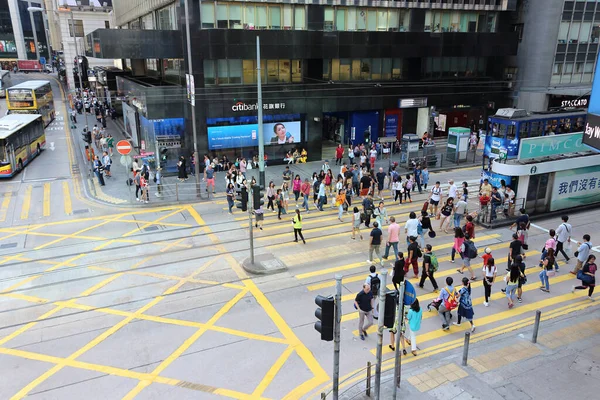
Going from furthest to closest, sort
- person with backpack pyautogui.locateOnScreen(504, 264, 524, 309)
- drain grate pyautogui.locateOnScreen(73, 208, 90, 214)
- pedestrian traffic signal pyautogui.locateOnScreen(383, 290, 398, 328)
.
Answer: drain grate pyautogui.locateOnScreen(73, 208, 90, 214) → person with backpack pyautogui.locateOnScreen(504, 264, 524, 309) → pedestrian traffic signal pyautogui.locateOnScreen(383, 290, 398, 328)

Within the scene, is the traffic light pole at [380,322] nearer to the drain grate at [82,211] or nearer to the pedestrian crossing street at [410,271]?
the pedestrian crossing street at [410,271]

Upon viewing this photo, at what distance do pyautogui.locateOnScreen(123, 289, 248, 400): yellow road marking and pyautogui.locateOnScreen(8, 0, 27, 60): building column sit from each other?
120783 millimetres

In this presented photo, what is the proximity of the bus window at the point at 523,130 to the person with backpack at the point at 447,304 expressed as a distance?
1097 cm

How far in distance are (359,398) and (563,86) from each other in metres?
36.0

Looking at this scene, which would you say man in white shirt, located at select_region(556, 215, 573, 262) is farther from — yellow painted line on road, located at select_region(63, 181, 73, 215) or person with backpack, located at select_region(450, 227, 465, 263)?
yellow painted line on road, located at select_region(63, 181, 73, 215)

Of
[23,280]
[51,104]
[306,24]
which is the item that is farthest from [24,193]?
[51,104]

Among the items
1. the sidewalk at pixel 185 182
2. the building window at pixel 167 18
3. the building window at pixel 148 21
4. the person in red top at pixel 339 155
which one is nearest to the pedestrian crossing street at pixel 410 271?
the sidewalk at pixel 185 182

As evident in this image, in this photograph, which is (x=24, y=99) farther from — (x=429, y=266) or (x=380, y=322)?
(x=380, y=322)

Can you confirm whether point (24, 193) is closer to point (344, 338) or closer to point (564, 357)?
point (344, 338)

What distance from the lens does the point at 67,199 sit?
854 inches

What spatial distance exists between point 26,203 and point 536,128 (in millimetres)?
A: 22420

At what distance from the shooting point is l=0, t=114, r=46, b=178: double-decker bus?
24.9m

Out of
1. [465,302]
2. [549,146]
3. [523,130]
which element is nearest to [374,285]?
[465,302]

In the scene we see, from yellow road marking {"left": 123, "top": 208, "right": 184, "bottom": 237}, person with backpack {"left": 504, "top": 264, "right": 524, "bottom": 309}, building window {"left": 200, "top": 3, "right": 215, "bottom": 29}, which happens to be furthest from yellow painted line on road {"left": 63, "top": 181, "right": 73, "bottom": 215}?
person with backpack {"left": 504, "top": 264, "right": 524, "bottom": 309}
